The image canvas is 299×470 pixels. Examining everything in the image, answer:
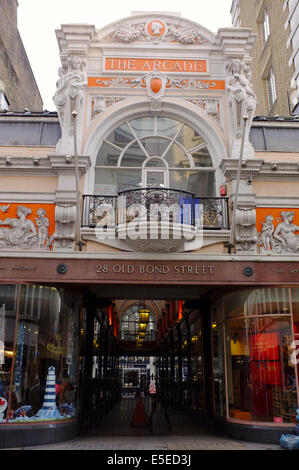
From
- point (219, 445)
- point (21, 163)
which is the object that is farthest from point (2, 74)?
point (219, 445)

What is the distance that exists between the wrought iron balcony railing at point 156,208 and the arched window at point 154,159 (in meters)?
0.80

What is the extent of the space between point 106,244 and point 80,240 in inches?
28.8

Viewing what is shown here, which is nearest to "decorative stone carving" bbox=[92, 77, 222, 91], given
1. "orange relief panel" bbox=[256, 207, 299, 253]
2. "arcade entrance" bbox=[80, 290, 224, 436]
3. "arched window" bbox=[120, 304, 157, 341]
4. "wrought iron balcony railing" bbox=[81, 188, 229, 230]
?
"wrought iron balcony railing" bbox=[81, 188, 229, 230]

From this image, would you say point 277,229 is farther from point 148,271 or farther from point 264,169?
point 148,271

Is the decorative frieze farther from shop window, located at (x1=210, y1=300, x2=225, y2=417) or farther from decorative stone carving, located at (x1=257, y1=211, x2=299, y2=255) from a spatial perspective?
shop window, located at (x1=210, y1=300, x2=225, y2=417)

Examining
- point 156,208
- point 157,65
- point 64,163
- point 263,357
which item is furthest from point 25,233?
point 263,357

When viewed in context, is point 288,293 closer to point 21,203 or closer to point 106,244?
point 106,244

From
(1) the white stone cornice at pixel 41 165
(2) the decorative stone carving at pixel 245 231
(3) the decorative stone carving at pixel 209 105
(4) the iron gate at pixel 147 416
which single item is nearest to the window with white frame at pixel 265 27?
(3) the decorative stone carving at pixel 209 105

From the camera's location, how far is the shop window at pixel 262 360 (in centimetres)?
1084

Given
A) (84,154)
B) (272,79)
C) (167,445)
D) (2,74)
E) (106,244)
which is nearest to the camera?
(167,445)

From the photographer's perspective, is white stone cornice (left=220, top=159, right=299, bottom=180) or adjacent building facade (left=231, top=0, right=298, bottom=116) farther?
adjacent building facade (left=231, top=0, right=298, bottom=116)

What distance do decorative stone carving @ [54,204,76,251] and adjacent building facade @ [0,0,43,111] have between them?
340 inches

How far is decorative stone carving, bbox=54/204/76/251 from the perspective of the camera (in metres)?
11.5

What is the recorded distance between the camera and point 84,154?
1238cm
